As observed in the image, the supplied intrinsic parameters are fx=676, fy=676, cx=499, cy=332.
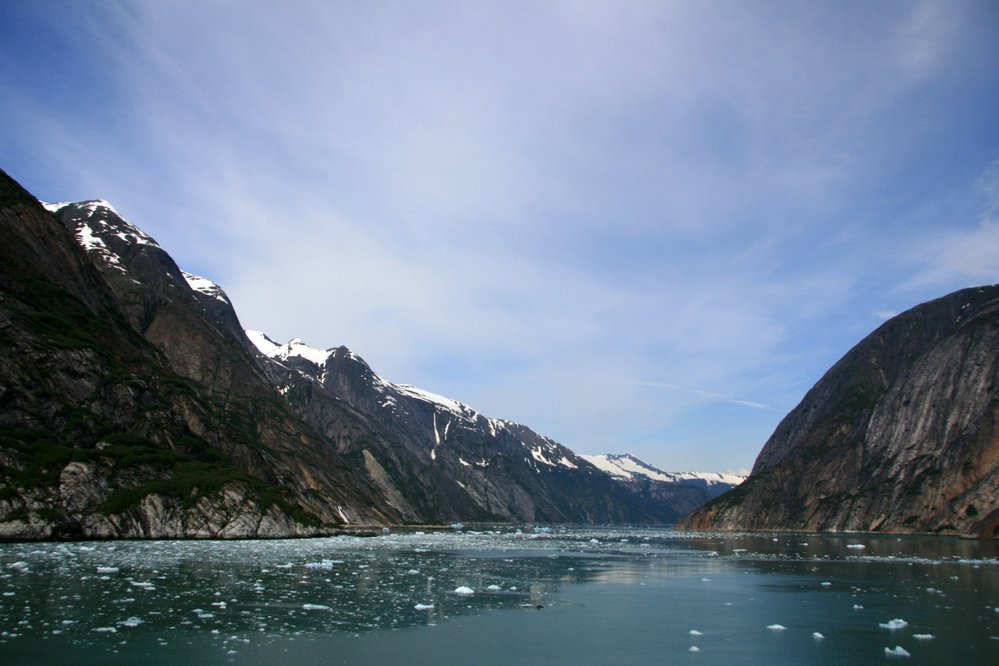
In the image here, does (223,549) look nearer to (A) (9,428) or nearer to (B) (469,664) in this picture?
(A) (9,428)

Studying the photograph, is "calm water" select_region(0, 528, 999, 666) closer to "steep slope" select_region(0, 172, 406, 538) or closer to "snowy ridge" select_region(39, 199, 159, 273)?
"steep slope" select_region(0, 172, 406, 538)

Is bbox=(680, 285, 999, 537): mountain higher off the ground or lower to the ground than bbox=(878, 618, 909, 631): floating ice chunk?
higher

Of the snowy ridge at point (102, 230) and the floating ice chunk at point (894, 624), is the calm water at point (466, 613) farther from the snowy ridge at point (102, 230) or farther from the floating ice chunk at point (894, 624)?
the snowy ridge at point (102, 230)

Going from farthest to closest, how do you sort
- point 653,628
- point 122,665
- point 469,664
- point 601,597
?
point 601,597 → point 653,628 → point 469,664 → point 122,665

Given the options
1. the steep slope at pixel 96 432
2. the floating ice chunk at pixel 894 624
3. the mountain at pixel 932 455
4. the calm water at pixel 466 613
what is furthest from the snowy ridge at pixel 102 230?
the mountain at pixel 932 455

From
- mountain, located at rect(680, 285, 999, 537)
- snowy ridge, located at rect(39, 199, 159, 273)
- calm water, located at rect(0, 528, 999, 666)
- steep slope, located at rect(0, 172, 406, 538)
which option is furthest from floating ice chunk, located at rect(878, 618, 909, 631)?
snowy ridge, located at rect(39, 199, 159, 273)

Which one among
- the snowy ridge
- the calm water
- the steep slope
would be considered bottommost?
the calm water

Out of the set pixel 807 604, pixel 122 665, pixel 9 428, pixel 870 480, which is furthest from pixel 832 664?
pixel 870 480
